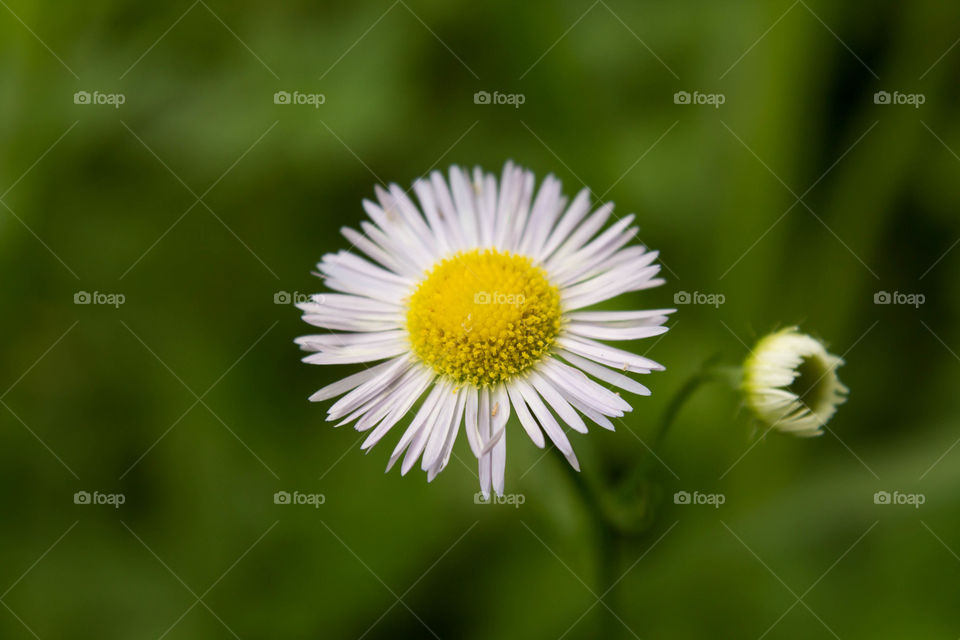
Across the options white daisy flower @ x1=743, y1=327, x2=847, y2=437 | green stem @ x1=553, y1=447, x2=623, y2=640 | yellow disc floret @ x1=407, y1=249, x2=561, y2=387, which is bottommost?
green stem @ x1=553, y1=447, x2=623, y2=640

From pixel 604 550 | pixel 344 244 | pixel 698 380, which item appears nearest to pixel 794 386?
pixel 698 380

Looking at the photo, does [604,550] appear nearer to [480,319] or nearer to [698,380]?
[698,380]

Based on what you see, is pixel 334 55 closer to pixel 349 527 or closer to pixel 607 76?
pixel 607 76

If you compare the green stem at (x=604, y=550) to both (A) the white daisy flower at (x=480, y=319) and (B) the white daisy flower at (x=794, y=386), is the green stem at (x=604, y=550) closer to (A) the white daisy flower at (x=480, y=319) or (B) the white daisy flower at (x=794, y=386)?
(A) the white daisy flower at (x=480, y=319)

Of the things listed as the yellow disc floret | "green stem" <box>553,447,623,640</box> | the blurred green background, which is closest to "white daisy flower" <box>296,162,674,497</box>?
the yellow disc floret

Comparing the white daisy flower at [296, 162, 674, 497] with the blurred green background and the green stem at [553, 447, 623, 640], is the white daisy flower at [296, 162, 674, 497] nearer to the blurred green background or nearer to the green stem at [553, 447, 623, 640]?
the green stem at [553, 447, 623, 640]

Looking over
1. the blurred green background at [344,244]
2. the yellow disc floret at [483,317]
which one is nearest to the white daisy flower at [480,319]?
the yellow disc floret at [483,317]

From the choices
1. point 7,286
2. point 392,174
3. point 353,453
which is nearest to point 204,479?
point 353,453
